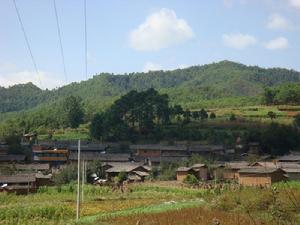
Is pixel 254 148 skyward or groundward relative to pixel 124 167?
skyward

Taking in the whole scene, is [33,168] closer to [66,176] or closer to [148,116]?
[66,176]

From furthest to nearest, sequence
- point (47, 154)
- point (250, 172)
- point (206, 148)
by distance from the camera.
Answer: point (47, 154)
point (206, 148)
point (250, 172)

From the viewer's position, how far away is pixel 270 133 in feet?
225

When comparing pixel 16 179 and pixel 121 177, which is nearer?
pixel 16 179

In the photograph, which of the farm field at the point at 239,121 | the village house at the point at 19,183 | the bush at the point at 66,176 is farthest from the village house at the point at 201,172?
the farm field at the point at 239,121

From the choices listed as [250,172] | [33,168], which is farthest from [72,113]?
[250,172]

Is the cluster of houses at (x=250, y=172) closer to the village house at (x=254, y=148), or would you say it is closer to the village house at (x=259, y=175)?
the village house at (x=259, y=175)

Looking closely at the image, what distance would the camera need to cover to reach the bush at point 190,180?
51.1m

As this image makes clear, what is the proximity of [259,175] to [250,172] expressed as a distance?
3.24ft

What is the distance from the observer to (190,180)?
5169cm

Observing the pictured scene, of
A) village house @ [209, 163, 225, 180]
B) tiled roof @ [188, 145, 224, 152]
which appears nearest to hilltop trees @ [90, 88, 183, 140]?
tiled roof @ [188, 145, 224, 152]

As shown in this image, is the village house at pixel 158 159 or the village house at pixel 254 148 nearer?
the village house at pixel 158 159

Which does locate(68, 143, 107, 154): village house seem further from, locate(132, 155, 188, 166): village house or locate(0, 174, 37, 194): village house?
locate(0, 174, 37, 194): village house

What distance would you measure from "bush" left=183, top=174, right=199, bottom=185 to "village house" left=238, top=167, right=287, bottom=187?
4.87m
